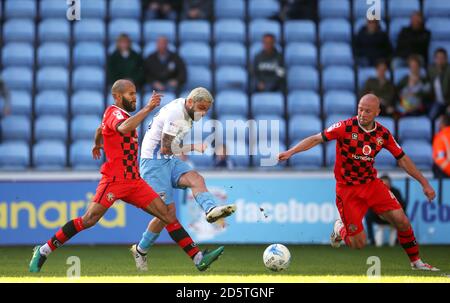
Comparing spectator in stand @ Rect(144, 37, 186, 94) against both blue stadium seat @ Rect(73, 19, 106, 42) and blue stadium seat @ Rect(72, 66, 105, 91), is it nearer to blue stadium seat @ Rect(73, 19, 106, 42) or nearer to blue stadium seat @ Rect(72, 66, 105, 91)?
blue stadium seat @ Rect(72, 66, 105, 91)

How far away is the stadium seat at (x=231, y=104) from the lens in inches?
679

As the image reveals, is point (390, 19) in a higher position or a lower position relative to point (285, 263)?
higher

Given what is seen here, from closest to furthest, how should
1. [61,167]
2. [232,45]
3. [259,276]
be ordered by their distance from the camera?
1. [259,276]
2. [61,167]
3. [232,45]

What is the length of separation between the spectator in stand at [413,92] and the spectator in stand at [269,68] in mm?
1959

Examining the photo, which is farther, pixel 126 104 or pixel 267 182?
pixel 267 182

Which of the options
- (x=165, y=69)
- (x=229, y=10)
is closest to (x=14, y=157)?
(x=165, y=69)

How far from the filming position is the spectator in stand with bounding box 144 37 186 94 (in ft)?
56.6

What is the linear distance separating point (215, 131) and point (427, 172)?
325 centimetres

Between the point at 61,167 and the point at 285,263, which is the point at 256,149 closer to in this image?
the point at 61,167

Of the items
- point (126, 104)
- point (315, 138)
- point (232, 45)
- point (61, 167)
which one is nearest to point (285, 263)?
point (315, 138)

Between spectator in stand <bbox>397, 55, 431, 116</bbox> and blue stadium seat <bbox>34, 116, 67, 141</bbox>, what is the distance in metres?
5.40

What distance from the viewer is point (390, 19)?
19.0 metres

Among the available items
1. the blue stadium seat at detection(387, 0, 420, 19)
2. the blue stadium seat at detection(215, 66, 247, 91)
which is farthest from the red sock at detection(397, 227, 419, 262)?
the blue stadium seat at detection(387, 0, 420, 19)

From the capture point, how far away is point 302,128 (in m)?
17.0
